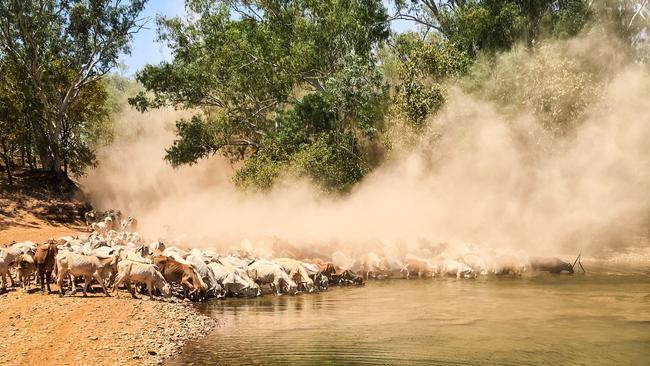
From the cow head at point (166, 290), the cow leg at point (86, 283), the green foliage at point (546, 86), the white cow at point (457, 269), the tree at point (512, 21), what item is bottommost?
the cow head at point (166, 290)

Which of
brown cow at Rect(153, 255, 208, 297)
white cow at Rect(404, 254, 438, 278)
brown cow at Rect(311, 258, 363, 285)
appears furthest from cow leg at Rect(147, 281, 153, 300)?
white cow at Rect(404, 254, 438, 278)

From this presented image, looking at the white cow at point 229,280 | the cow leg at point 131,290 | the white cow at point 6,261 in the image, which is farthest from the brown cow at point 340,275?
the white cow at point 6,261

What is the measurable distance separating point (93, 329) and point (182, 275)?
493cm

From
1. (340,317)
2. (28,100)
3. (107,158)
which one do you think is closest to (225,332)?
(340,317)

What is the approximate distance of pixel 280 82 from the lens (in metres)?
38.7

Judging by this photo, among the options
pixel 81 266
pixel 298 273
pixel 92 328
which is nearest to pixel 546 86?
pixel 298 273

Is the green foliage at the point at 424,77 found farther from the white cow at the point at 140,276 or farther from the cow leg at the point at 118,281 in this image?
the cow leg at the point at 118,281

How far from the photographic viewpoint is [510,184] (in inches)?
1315

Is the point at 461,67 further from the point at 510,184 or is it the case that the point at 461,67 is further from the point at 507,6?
the point at 510,184

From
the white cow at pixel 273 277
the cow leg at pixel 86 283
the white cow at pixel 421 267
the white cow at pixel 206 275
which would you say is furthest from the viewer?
the white cow at pixel 421 267

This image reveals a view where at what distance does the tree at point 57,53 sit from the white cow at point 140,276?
28.8 m

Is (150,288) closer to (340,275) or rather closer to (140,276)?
(140,276)

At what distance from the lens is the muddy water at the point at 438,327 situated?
11133 millimetres

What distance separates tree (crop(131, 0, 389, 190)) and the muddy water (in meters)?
17.3
